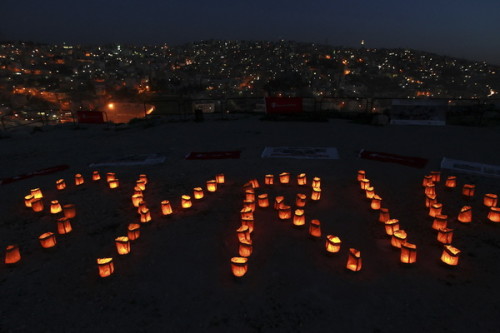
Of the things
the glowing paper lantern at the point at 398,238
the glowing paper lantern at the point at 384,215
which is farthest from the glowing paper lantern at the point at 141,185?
the glowing paper lantern at the point at 398,238

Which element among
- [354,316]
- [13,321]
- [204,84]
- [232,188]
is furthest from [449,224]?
[204,84]

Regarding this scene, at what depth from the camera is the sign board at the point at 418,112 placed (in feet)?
49.1

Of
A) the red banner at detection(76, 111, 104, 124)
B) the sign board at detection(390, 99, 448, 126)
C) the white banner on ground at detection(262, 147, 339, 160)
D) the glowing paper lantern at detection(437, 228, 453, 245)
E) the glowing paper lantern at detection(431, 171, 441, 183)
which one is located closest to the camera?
the glowing paper lantern at detection(437, 228, 453, 245)

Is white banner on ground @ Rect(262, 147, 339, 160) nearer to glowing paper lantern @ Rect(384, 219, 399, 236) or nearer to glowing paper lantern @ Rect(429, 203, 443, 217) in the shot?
glowing paper lantern @ Rect(429, 203, 443, 217)

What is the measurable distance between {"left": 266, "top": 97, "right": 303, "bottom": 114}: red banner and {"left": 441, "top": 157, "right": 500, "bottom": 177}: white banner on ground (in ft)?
30.7

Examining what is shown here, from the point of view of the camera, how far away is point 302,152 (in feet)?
36.4

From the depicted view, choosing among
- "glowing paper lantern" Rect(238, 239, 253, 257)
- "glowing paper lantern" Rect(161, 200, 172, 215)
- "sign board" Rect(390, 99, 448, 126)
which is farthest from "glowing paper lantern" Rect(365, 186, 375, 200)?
"sign board" Rect(390, 99, 448, 126)

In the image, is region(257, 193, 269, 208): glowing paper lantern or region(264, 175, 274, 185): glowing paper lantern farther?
region(264, 175, 274, 185): glowing paper lantern

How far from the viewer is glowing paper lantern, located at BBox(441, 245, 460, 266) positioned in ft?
16.3

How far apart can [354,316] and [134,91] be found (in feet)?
201

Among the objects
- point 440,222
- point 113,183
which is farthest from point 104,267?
point 440,222

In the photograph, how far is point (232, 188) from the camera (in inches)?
328

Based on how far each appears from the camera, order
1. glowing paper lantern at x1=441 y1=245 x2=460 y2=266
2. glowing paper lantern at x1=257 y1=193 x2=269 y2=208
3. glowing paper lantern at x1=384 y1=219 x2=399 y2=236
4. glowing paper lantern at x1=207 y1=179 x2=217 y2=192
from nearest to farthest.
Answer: glowing paper lantern at x1=441 y1=245 x2=460 y2=266 < glowing paper lantern at x1=384 y1=219 x2=399 y2=236 < glowing paper lantern at x1=257 y1=193 x2=269 y2=208 < glowing paper lantern at x1=207 y1=179 x2=217 y2=192

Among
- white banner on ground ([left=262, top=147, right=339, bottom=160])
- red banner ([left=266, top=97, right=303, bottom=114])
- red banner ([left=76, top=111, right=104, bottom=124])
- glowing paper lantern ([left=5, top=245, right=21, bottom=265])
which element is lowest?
glowing paper lantern ([left=5, top=245, right=21, bottom=265])
